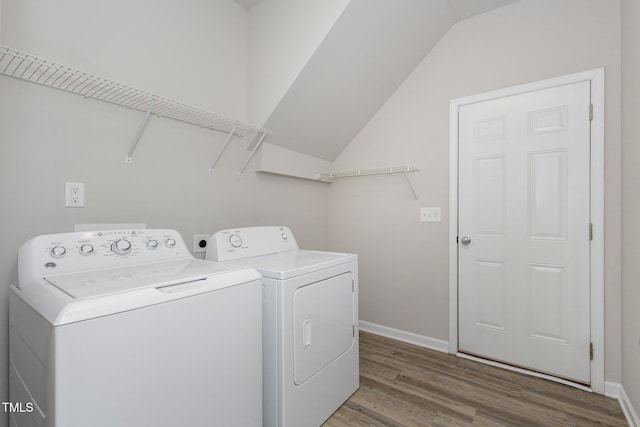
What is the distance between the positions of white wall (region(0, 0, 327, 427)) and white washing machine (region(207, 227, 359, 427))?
0.40 meters

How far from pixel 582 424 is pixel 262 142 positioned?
99.9 inches

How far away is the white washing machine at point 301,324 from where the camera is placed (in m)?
1.37

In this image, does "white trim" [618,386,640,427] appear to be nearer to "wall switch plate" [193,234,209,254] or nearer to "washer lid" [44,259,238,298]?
"washer lid" [44,259,238,298]

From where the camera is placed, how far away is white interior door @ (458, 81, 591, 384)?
1.94m

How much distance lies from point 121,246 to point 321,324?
102 cm

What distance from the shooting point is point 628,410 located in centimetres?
164

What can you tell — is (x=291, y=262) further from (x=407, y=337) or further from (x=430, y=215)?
(x=407, y=337)

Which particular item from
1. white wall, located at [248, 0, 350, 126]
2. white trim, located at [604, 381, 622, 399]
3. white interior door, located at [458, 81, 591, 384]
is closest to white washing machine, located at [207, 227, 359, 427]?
white wall, located at [248, 0, 350, 126]

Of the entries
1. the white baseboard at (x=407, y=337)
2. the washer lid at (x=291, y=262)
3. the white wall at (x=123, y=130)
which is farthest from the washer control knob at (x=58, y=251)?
the white baseboard at (x=407, y=337)

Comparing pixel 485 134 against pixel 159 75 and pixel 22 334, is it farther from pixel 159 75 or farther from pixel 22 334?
pixel 22 334

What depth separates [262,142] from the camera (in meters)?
2.28

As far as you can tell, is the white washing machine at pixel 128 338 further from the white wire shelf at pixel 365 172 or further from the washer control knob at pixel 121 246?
the white wire shelf at pixel 365 172

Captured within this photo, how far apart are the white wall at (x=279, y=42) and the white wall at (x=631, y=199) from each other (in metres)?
1.56

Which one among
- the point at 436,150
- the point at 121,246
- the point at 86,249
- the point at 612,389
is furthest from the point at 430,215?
the point at 86,249
